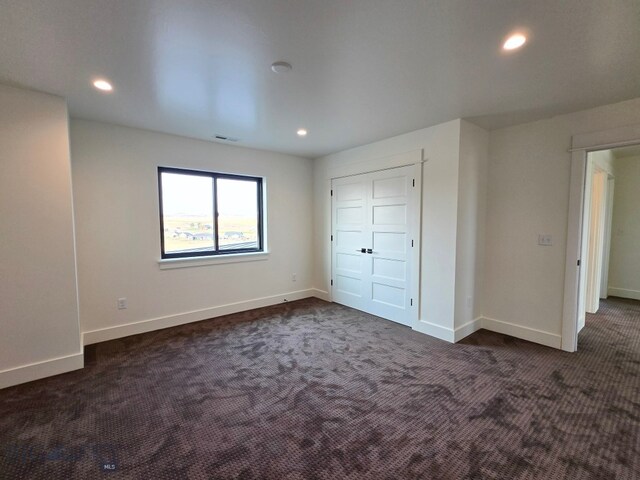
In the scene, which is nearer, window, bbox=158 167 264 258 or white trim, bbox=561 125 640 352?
white trim, bbox=561 125 640 352

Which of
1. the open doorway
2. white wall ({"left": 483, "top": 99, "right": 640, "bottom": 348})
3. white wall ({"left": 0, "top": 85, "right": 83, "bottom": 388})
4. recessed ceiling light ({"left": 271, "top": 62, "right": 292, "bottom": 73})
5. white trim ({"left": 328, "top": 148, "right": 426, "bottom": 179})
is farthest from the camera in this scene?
the open doorway

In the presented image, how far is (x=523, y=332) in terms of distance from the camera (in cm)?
346

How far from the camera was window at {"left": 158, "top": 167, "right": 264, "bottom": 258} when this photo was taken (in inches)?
156

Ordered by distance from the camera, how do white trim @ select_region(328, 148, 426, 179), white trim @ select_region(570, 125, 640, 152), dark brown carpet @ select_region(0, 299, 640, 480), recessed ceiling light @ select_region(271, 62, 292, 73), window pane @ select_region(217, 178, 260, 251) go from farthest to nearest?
window pane @ select_region(217, 178, 260, 251) < white trim @ select_region(328, 148, 426, 179) < white trim @ select_region(570, 125, 640, 152) < recessed ceiling light @ select_region(271, 62, 292, 73) < dark brown carpet @ select_region(0, 299, 640, 480)

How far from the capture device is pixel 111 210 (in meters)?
3.46

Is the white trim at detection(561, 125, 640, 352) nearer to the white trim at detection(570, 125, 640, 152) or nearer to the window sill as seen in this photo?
the white trim at detection(570, 125, 640, 152)

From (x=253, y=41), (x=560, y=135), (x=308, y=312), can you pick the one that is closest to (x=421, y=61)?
(x=253, y=41)

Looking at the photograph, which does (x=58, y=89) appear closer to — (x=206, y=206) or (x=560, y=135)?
(x=206, y=206)

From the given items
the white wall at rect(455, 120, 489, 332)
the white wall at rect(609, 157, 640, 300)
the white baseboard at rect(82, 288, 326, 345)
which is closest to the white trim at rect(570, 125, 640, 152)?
the white wall at rect(455, 120, 489, 332)

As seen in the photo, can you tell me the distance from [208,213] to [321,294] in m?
2.37

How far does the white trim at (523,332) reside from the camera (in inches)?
127

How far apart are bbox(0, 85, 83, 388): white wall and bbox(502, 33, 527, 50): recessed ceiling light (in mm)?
3592

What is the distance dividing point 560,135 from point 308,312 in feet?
12.4

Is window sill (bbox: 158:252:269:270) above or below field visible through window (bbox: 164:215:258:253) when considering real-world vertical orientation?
below
